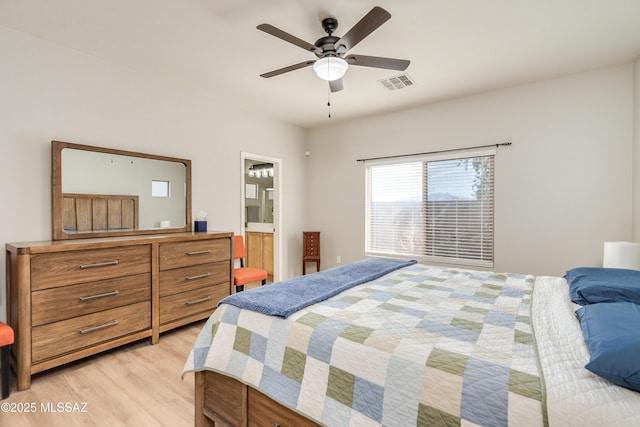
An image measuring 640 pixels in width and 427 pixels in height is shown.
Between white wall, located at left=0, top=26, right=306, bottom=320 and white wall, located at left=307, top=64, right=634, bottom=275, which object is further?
white wall, located at left=307, top=64, right=634, bottom=275

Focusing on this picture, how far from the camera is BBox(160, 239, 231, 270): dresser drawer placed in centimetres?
289

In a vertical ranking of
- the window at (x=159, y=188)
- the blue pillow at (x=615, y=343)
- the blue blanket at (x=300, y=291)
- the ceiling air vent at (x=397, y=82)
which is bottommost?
the blue blanket at (x=300, y=291)

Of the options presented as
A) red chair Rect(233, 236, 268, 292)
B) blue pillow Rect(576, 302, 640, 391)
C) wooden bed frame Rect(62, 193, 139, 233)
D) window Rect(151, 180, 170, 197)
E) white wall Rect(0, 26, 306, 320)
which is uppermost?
white wall Rect(0, 26, 306, 320)

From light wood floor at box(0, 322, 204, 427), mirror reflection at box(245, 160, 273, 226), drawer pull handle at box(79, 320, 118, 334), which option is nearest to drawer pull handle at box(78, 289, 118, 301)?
drawer pull handle at box(79, 320, 118, 334)

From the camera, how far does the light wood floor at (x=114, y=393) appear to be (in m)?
1.80

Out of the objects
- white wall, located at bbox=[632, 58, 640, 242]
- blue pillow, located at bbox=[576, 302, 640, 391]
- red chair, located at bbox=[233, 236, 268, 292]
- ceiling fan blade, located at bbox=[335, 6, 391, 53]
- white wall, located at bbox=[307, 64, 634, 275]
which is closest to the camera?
blue pillow, located at bbox=[576, 302, 640, 391]

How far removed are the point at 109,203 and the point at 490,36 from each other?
3.71m

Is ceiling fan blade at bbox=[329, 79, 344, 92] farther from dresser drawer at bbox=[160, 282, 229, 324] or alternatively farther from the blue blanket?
dresser drawer at bbox=[160, 282, 229, 324]

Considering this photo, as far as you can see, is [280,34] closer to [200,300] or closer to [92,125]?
[92,125]

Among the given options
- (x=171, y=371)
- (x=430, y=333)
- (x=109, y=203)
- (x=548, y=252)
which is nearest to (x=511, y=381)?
(x=430, y=333)

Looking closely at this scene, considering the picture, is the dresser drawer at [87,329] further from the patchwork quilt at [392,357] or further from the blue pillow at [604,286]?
the blue pillow at [604,286]

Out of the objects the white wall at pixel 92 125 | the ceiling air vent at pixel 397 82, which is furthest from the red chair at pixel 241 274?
the ceiling air vent at pixel 397 82

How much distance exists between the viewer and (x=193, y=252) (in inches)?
122

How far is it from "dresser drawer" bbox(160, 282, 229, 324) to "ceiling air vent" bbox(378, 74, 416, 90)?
9.40ft
